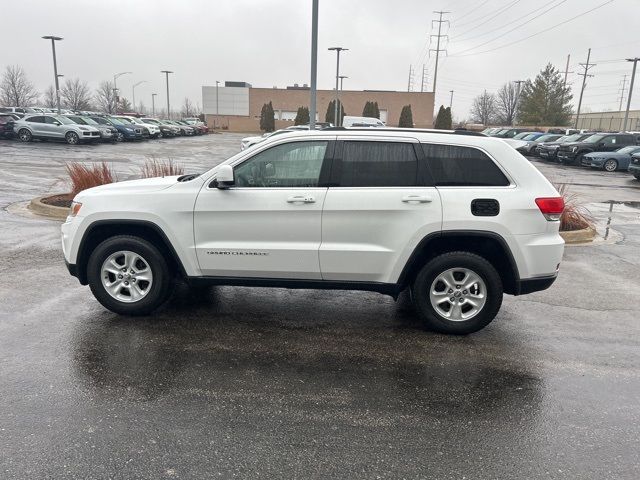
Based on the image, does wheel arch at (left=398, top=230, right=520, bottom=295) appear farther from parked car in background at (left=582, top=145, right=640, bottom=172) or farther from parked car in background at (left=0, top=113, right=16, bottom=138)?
parked car in background at (left=0, top=113, right=16, bottom=138)

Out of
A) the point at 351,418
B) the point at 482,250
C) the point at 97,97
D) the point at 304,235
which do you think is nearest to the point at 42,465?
the point at 351,418

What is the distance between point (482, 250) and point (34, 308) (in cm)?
466

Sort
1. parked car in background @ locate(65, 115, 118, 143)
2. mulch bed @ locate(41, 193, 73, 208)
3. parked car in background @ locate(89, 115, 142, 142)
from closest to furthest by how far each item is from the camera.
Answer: mulch bed @ locate(41, 193, 73, 208) → parked car in background @ locate(65, 115, 118, 143) → parked car in background @ locate(89, 115, 142, 142)

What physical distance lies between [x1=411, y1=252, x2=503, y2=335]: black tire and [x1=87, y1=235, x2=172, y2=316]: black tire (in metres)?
2.49

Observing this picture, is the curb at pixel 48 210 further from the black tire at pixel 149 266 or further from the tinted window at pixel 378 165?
the tinted window at pixel 378 165

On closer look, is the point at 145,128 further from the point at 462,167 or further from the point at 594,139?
the point at 462,167

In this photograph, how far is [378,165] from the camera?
4.85 meters

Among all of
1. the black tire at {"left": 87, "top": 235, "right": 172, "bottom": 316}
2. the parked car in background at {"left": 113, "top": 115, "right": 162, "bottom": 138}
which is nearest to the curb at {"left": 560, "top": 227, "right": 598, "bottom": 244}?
the black tire at {"left": 87, "top": 235, "right": 172, "bottom": 316}

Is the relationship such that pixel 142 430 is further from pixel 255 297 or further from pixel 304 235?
pixel 255 297

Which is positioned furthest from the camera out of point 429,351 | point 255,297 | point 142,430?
point 255,297

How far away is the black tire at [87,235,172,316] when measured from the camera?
5.03 m

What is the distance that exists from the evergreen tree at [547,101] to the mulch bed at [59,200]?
76228 millimetres

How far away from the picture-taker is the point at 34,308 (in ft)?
17.8

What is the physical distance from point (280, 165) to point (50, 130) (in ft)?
102
